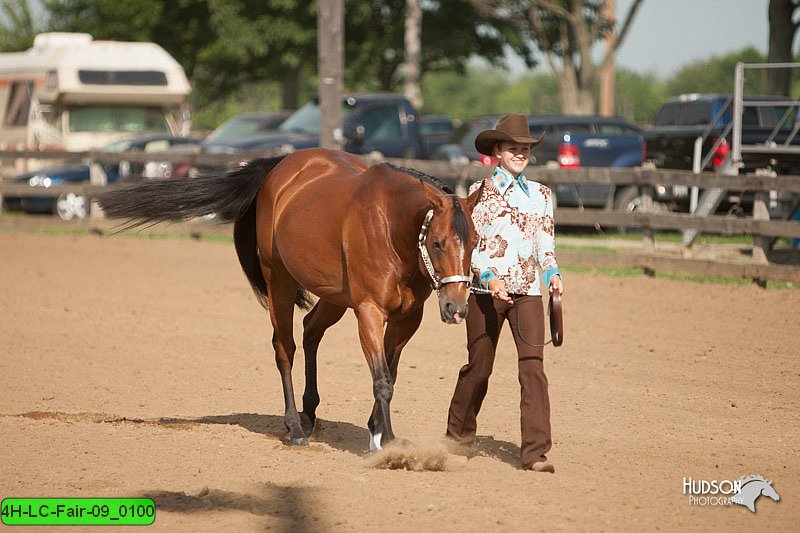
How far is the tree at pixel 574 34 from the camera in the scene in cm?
2728

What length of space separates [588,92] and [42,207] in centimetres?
1457

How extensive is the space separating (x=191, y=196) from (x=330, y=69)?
952cm

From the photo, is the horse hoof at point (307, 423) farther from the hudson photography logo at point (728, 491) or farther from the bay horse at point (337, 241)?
the hudson photography logo at point (728, 491)

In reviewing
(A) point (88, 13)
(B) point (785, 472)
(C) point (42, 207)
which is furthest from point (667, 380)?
(A) point (88, 13)

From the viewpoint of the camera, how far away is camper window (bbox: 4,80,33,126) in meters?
24.1

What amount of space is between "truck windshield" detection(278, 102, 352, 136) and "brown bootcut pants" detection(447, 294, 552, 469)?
1386 centimetres

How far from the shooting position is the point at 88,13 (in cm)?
4334

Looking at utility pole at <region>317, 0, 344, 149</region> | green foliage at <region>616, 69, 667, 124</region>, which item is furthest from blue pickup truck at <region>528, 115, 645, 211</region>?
green foliage at <region>616, 69, 667, 124</region>

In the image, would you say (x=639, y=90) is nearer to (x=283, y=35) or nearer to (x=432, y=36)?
(x=432, y=36)

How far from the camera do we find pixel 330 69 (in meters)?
16.8

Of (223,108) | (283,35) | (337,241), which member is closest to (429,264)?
(337,241)

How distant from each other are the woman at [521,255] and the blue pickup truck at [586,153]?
38.4 ft

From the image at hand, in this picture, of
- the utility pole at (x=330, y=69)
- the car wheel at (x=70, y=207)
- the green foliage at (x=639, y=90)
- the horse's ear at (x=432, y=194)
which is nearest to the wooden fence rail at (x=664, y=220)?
the utility pole at (x=330, y=69)

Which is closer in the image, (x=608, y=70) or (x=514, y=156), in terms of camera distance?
(x=514, y=156)
